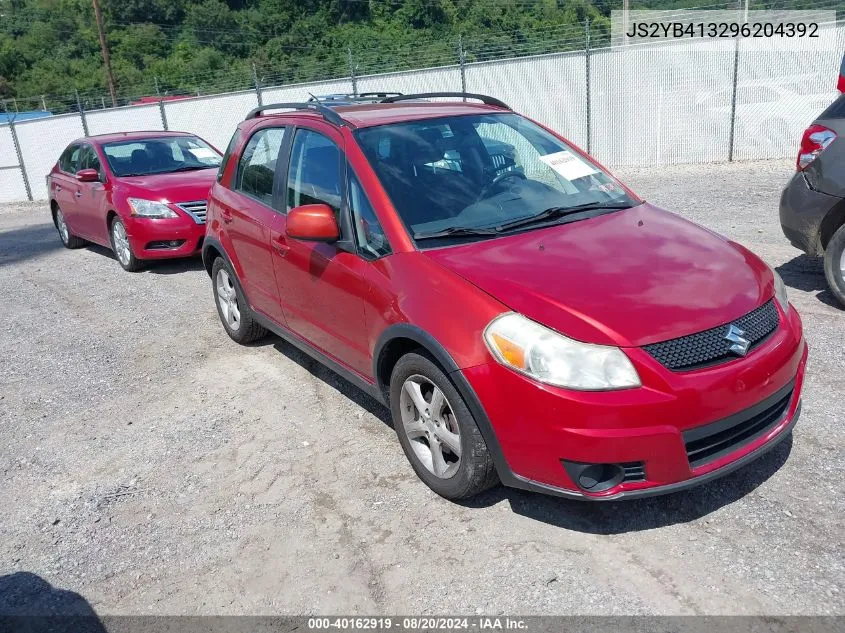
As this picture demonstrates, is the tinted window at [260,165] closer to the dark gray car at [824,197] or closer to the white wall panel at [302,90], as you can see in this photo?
the dark gray car at [824,197]

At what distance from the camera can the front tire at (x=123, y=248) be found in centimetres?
893

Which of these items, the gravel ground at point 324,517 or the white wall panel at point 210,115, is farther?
the white wall panel at point 210,115

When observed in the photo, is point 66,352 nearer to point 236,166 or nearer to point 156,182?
point 236,166

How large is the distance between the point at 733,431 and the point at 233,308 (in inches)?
159

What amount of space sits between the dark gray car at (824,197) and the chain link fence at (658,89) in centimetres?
938

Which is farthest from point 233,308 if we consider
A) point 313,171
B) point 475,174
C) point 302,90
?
point 302,90

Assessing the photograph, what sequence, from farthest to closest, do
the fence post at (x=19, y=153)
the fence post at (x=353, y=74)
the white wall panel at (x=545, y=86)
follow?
the fence post at (x=19, y=153)
the fence post at (x=353, y=74)
the white wall panel at (x=545, y=86)

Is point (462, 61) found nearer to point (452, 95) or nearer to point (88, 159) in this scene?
point (88, 159)

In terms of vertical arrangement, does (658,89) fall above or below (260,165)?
below

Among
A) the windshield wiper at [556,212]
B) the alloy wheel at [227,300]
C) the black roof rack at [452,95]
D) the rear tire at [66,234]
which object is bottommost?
the rear tire at [66,234]

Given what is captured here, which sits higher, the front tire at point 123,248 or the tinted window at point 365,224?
the tinted window at point 365,224

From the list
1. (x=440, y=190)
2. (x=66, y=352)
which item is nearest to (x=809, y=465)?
(x=440, y=190)

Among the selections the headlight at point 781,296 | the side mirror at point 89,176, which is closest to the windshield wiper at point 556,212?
the headlight at point 781,296

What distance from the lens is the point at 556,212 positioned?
3.86 meters
